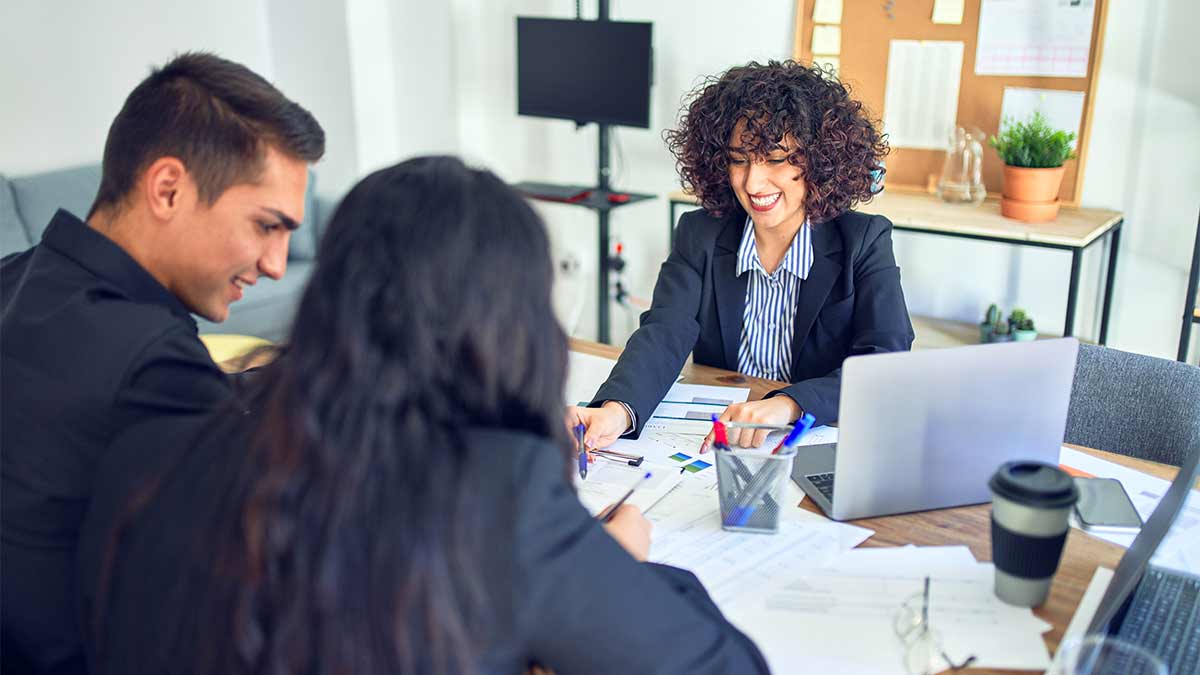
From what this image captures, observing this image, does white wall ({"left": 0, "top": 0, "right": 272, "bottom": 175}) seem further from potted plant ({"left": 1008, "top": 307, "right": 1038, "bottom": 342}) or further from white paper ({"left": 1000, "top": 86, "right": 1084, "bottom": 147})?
potted plant ({"left": 1008, "top": 307, "right": 1038, "bottom": 342})

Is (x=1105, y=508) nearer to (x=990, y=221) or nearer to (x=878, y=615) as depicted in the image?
(x=878, y=615)

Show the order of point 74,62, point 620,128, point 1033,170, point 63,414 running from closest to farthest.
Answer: point 63,414 → point 1033,170 → point 74,62 → point 620,128

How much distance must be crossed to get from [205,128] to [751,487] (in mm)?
787

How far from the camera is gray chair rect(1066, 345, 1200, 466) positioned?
1711 millimetres

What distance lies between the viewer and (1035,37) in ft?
10.4

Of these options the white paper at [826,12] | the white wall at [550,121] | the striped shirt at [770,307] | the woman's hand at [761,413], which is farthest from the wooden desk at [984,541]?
the white paper at [826,12]

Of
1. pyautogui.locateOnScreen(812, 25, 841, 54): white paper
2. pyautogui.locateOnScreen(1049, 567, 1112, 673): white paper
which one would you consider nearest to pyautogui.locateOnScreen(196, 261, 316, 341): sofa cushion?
pyautogui.locateOnScreen(812, 25, 841, 54): white paper

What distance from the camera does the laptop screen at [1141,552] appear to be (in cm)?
107

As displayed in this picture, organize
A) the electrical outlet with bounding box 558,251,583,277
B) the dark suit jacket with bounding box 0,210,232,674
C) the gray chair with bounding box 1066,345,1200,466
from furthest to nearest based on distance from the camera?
the electrical outlet with bounding box 558,251,583,277
the gray chair with bounding box 1066,345,1200,466
the dark suit jacket with bounding box 0,210,232,674

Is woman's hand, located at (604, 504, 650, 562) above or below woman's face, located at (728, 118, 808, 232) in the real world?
below

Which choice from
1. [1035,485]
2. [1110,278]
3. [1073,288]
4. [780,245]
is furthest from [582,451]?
[1110,278]

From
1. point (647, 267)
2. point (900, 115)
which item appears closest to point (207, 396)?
point (900, 115)

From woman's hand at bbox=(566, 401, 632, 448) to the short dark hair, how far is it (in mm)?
589

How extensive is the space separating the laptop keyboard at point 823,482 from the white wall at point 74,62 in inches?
123
